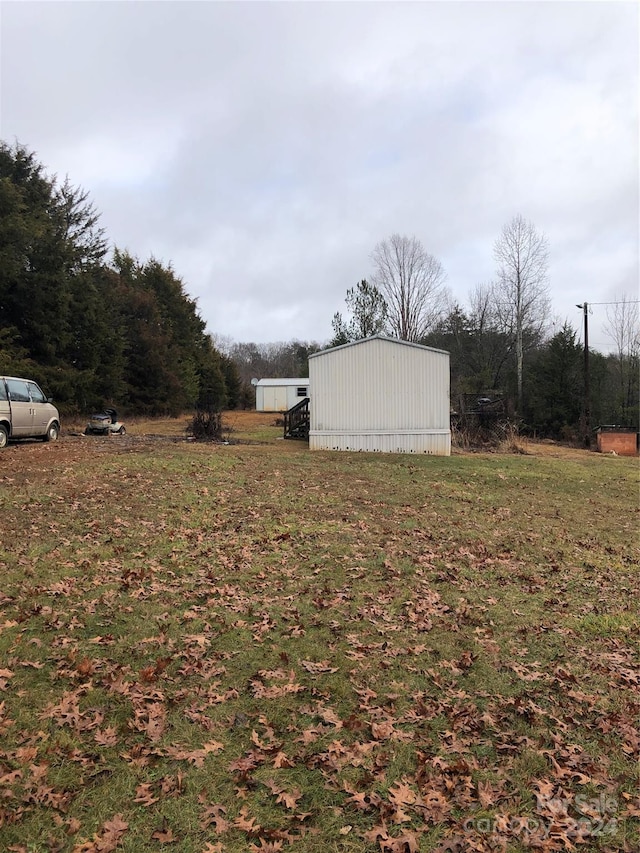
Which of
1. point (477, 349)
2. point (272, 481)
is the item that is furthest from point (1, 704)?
point (477, 349)

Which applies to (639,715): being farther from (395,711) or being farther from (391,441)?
(391,441)

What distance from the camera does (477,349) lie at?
4203 cm

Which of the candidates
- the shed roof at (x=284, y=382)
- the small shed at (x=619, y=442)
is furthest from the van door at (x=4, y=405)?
the shed roof at (x=284, y=382)

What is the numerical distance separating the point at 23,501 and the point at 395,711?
6357mm

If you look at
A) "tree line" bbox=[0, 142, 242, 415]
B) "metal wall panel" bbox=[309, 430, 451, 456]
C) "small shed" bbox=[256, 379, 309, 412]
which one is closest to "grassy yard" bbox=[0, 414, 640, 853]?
"metal wall panel" bbox=[309, 430, 451, 456]

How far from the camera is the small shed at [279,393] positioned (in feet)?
141

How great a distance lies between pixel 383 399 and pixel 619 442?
547 inches

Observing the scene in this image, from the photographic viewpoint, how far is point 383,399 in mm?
17141

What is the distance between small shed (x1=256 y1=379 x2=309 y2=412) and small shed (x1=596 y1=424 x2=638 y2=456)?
2283 centimetres

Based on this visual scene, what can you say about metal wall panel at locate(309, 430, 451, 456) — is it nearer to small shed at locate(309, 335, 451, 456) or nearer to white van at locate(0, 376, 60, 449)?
small shed at locate(309, 335, 451, 456)

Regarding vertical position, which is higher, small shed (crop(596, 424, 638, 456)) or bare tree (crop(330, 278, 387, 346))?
bare tree (crop(330, 278, 387, 346))

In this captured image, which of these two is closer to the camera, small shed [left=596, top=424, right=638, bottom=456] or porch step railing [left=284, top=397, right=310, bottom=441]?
porch step railing [left=284, top=397, right=310, bottom=441]

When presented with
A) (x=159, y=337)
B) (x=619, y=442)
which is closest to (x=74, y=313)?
(x=159, y=337)

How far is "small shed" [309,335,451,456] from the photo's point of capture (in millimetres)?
17016
